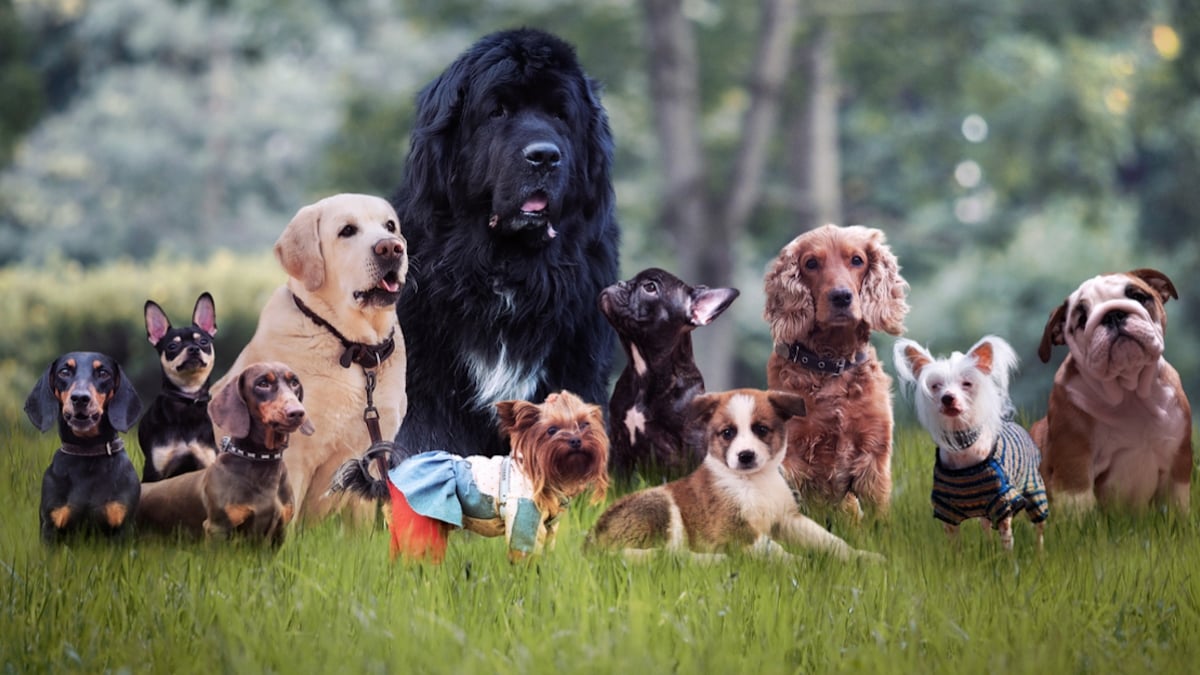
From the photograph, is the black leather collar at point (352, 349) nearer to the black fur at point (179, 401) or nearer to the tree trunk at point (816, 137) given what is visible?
the black fur at point (179, 401)

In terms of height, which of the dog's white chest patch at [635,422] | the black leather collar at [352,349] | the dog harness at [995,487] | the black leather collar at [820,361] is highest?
the black leather collar at [820,361]

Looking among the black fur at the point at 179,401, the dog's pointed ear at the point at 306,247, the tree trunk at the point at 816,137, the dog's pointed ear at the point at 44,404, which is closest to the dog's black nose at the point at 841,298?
the dog's pointed ear at the point at 306,247

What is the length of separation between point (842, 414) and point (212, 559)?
2.04 m

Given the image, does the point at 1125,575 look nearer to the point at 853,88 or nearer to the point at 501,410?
the point at 501,410

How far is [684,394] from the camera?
4773 mm

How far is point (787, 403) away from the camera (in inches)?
154

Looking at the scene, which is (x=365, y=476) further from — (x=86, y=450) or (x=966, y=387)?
(x=966, y=387)

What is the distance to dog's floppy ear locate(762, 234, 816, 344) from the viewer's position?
4.42 meters

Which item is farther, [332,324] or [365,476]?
[332,324]

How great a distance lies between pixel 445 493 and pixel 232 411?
2.15ft

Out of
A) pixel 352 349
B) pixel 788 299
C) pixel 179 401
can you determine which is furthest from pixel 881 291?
pixel 179 401

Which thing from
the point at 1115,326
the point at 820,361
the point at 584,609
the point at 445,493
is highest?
the point at 1115,326

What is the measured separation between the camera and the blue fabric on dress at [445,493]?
3.86m

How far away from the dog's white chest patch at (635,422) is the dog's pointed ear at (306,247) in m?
1.21
